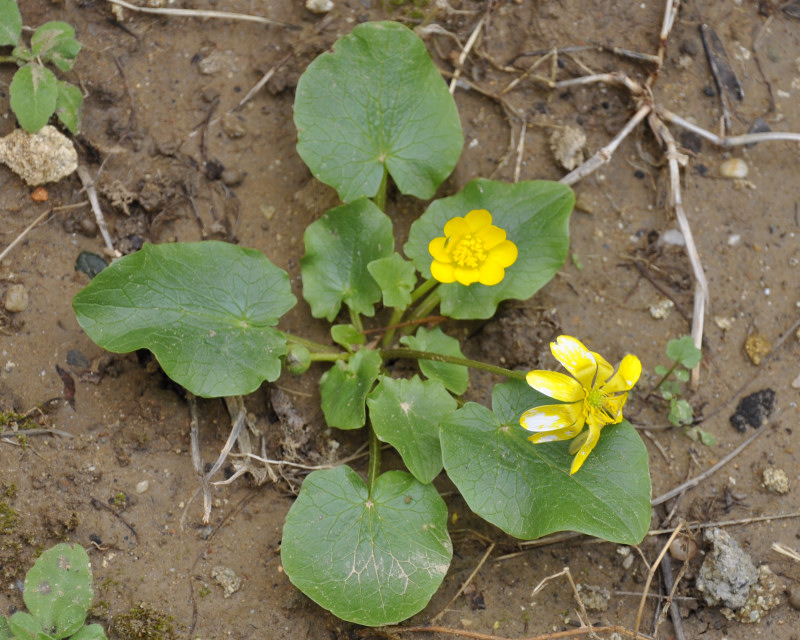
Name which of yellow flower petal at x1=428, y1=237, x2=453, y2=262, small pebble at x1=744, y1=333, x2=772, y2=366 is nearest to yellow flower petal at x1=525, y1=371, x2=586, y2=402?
yellow flower petal at x1=428, y1=237, x2=453, y2=262

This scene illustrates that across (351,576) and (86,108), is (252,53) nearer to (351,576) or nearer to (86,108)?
(86,108)

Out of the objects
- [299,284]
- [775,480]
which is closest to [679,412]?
[775,480]

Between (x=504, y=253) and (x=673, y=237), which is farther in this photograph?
(x=673, y=237)

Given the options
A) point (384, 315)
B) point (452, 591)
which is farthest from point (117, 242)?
point (452, 591)

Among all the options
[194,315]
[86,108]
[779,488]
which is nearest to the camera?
[194,315]

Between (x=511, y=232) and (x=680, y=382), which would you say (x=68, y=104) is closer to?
(x=511, y=232)

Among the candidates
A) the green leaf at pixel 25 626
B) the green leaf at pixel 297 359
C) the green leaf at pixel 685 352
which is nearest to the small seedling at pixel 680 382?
the green leaf at pixel 685 352

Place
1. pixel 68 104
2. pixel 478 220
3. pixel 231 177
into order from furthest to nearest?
pixel 231 177 < pixel 68 104 < pixel 478 220
